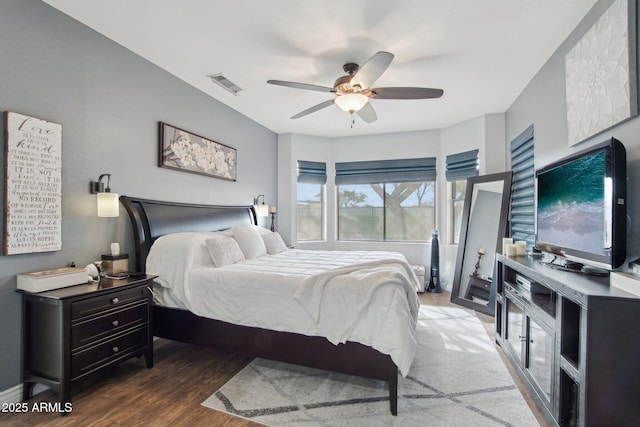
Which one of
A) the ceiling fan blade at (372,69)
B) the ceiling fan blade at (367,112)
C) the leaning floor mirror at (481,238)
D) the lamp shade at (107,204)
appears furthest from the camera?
the leaning floor mirror at (481,238)

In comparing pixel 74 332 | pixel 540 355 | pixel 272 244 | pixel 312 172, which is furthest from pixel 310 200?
pixel 540 355

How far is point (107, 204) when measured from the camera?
97.7 inches

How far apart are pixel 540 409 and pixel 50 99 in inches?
161

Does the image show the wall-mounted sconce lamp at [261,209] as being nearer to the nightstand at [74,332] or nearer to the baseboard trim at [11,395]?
the nightstand at [74,332]

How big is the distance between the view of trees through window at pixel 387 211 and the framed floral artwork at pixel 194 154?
246 centimetres

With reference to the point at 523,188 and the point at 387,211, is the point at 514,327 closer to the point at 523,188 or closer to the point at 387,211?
the point at 523,188

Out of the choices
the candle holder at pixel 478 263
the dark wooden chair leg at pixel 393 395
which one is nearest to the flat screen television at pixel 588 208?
the dark wooden chair leg at pixel 393 395

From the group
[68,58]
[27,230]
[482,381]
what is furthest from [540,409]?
[68,58]

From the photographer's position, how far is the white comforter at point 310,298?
6.63 feet

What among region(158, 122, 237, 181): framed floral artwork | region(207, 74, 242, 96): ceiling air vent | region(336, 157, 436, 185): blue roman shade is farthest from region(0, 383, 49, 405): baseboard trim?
region(336, 157, 436, 185): blue roman shade

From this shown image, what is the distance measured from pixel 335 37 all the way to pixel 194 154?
210cm

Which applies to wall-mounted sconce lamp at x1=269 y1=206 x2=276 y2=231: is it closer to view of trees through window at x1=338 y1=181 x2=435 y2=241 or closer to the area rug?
view of trees through window at x1=338 y1=181 x2=435 y2=241

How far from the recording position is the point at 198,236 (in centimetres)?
299

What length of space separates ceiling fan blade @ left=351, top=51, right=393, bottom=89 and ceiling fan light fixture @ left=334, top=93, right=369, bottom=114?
0.38 ft
